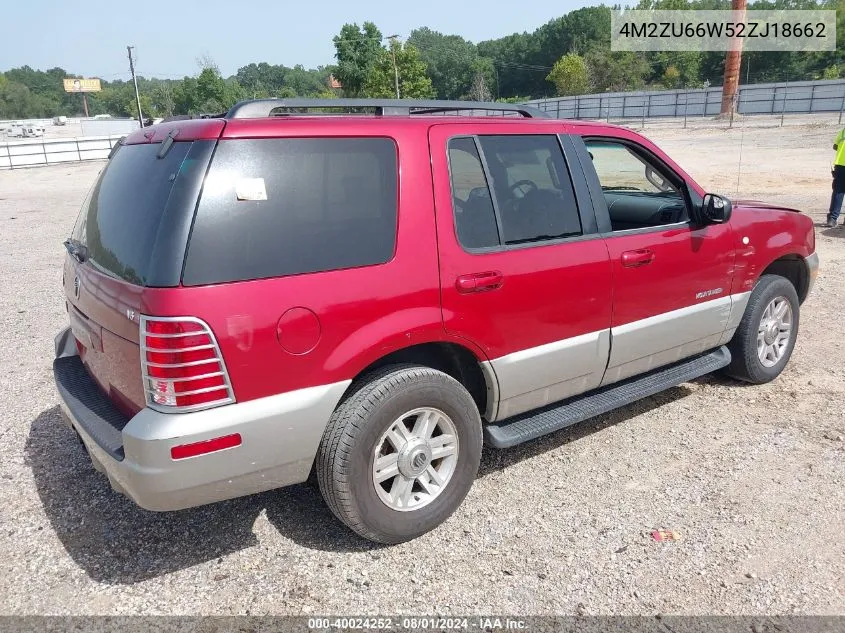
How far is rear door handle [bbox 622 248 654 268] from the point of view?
144 inches

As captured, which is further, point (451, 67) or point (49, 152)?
point (451, 67)

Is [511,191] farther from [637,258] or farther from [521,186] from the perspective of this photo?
[637,258]

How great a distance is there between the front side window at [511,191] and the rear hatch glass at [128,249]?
1197 mm

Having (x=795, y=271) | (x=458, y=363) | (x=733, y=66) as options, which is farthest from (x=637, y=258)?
(x=733, y=66)

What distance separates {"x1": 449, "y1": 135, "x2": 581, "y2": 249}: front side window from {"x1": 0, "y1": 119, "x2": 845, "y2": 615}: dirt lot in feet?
4.44

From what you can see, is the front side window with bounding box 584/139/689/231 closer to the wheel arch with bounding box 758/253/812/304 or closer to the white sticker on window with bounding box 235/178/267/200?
the wheel arch with bounding box 758/253/812/304

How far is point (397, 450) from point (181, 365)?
103cm

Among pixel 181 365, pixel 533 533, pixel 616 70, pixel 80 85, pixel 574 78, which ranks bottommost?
pixel 533 533

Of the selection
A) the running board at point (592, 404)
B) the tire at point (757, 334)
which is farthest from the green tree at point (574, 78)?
the running board at point (592, 404)

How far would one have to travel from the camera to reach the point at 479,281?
307cm

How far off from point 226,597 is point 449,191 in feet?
6.51

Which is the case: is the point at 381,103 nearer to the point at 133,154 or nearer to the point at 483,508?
the point at 133,154

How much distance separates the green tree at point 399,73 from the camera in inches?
3086

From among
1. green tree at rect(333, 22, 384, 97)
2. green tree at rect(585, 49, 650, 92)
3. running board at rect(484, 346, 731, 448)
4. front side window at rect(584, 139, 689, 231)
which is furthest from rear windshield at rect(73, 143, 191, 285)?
green tree at rect(585, 49, 650, 92)
